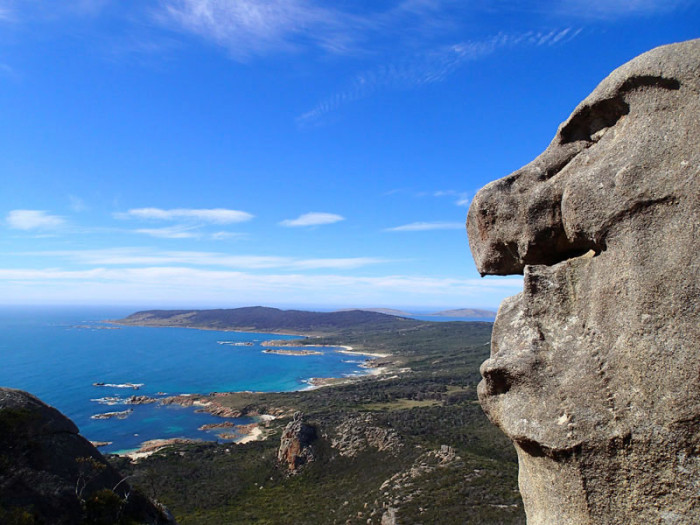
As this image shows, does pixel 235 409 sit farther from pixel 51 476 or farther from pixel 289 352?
pixel 289 352

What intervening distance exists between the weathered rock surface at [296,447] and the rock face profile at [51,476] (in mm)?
21032

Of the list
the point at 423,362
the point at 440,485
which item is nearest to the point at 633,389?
the point at 440,485

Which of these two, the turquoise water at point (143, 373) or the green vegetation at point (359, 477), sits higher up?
the green vegetation at point (359, 477)

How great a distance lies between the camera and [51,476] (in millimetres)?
12359

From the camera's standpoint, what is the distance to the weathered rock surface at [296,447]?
3472 centimetres

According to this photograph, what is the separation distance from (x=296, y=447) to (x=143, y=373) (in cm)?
8872

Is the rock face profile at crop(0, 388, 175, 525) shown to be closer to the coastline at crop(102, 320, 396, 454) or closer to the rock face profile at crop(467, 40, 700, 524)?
the rock face profile at crop(467, 40, 700, 524)

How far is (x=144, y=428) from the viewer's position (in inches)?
2359

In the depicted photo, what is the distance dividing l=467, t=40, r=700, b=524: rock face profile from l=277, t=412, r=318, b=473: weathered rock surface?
31095 millimetres

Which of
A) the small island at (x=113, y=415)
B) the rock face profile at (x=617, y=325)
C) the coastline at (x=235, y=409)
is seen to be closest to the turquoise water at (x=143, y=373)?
the small island at (x=113, y=415)

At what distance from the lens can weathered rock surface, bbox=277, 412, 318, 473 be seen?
34719 mm

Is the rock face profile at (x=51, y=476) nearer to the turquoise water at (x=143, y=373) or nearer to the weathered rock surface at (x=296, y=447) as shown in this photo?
the weathered rock surface at (x=296, y=447)

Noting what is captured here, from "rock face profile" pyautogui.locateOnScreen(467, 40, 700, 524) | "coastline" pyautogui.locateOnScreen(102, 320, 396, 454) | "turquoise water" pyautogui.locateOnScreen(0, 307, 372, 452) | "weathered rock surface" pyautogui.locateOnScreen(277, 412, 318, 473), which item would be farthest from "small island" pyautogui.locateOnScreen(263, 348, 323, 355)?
"rock face profile" pyautogui.locateOnScreen(467, 40, 700, 524)

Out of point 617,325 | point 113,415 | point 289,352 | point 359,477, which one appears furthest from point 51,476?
point 289,352
